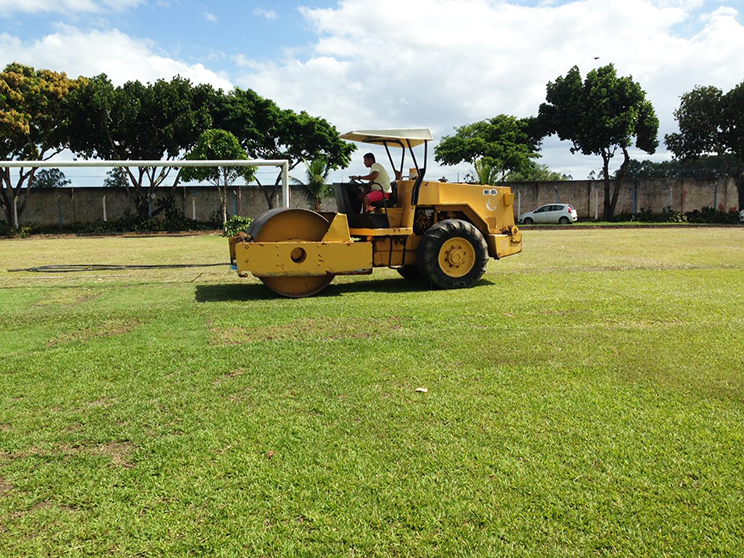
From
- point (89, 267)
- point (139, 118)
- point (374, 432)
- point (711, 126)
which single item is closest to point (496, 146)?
point (711, 126)

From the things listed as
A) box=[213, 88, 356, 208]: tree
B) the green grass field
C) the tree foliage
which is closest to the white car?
the tree foliage

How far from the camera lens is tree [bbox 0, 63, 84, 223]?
25906 millimetres

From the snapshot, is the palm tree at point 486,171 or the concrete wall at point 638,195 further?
the concrete wall at point 638,195

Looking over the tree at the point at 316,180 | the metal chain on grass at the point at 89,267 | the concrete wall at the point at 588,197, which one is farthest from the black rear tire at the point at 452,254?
the concrete wall at the point at 588,197

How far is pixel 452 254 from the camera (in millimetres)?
9289

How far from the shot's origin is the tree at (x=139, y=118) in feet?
92.9

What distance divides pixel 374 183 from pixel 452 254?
165 centimetres

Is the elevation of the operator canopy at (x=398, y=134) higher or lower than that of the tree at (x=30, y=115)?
lower

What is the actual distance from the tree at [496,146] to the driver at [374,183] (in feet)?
93.7

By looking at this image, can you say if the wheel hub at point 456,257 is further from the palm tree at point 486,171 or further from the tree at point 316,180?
the palm tree at point 486,171

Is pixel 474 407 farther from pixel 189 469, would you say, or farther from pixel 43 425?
pixel 43 425

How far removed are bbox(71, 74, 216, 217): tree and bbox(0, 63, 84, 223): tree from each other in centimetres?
71

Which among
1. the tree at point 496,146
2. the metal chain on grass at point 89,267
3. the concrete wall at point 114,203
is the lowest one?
the metal chain on grass at point 89,267

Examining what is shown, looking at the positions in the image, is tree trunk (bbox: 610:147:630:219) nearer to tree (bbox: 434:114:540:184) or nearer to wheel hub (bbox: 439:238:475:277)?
tree (bbox: 434:114:540:184)
